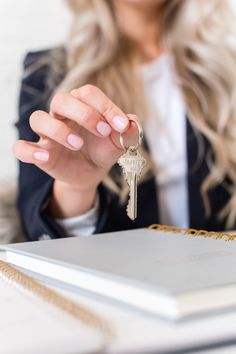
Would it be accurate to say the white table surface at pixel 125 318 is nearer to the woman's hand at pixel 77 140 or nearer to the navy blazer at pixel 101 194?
the woman's hand at pixel 77 140

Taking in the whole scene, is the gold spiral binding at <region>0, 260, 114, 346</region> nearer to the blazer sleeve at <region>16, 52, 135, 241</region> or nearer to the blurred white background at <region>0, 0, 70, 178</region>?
the blazer sleeve at <region>16, 52, 135, 241</region>

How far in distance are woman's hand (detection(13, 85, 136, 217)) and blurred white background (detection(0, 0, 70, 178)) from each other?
16.4 inches

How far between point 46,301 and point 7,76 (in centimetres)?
80

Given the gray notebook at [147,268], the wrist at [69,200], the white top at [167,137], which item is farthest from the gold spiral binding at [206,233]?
the white top at [167,137]

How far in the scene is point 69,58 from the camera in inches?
37.9

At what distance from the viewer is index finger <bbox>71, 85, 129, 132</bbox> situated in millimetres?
442

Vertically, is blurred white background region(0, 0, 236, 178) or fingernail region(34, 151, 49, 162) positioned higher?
blurred white background region(0, 0, 236, 178)

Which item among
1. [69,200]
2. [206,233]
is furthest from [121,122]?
[69,200]

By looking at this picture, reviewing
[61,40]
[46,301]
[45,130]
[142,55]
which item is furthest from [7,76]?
[46,301]

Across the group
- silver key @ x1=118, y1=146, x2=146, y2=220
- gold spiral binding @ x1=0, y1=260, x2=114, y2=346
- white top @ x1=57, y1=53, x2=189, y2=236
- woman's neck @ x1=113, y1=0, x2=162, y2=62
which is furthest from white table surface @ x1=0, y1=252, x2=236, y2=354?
woman's neck @ x1=113, y1=0, x2=162, y2=62

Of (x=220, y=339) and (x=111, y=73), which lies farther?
(x=111, y=73)

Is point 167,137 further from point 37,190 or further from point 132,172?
point 132,172

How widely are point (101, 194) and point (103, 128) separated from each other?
24 centimetres

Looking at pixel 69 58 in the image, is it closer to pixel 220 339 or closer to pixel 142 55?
pixel 142 55
